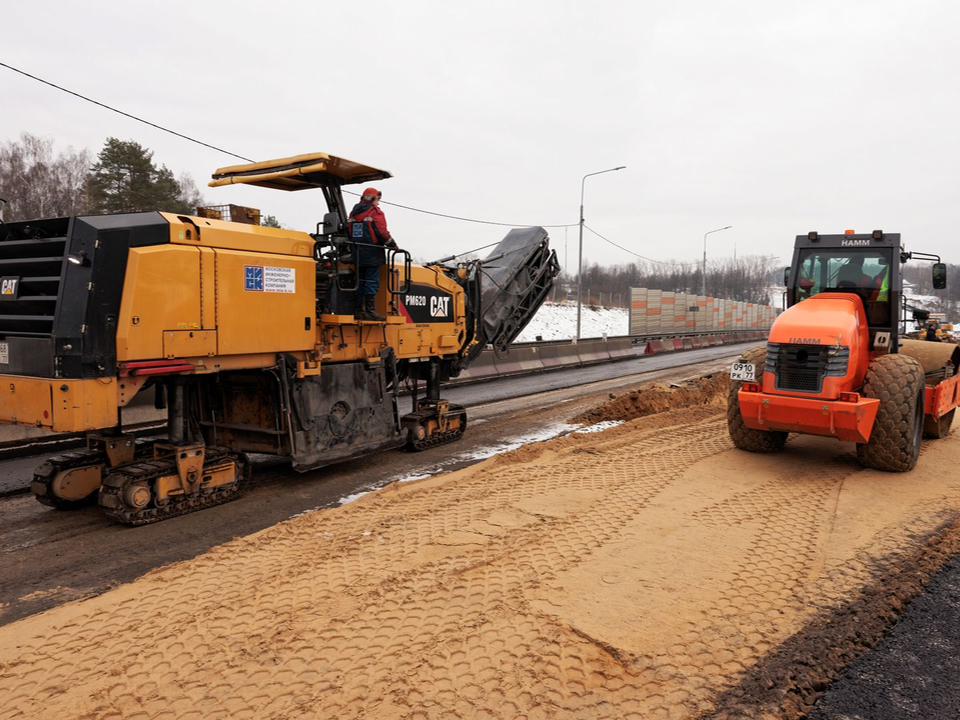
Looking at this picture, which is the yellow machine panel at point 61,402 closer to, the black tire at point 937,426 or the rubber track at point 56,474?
the rubber track at point 56,474

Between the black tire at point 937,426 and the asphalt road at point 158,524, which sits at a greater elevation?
the black tire at point 937,426

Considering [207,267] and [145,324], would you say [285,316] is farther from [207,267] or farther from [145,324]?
[145,324]

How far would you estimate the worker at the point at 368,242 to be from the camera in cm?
712

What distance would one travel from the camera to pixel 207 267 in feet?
18.3

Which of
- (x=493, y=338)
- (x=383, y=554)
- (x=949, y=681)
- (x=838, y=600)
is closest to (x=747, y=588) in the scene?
(x=838, y=600)

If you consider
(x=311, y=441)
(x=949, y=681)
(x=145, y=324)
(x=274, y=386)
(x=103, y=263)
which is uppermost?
(x=103, y=263)

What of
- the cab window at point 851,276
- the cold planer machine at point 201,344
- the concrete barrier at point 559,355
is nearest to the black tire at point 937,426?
the cab window at point 851,276

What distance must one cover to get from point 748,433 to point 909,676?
175 inches

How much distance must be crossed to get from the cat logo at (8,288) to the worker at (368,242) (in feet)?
10.2

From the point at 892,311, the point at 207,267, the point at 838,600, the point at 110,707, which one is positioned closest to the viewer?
the point at 110,707

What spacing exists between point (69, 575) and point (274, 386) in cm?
249

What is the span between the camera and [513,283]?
35.6ft

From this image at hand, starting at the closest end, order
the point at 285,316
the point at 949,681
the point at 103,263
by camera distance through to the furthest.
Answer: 1. the point at 949,681
2. the point at 103,263
3. the point at 285,316

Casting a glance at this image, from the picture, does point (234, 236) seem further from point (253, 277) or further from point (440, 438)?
point (440, 438)
